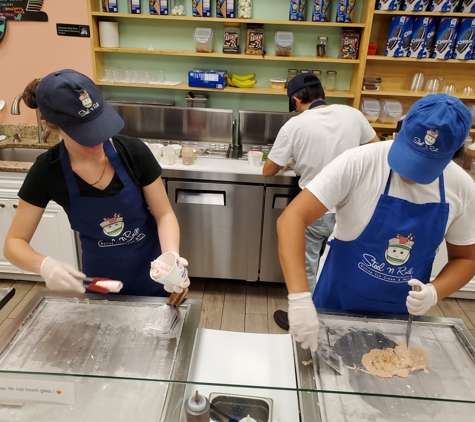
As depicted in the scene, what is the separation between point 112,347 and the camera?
1.11 meters

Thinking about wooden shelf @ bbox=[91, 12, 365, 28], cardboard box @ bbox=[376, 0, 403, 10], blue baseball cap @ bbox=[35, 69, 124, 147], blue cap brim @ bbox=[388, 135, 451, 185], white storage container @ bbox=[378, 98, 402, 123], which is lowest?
white storage container @ bbox=[378, 98, 402, 123]

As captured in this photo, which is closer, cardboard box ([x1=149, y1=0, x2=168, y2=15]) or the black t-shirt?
the black t-shirt

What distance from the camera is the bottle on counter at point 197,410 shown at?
0.84 meters

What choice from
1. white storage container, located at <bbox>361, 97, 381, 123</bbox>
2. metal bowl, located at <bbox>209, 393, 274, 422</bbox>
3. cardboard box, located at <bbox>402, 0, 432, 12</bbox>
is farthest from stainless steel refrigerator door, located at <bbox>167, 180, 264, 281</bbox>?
metal bowl, located at <bbox>209, 393, 274, 422</bbox>

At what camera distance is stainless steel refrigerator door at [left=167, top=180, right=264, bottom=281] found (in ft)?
9.04

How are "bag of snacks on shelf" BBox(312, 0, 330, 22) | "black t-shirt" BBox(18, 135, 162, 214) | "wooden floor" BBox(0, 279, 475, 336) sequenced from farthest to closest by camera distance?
"bag of snacks on shelf" BBox(312, 0, 330, 22) → "wooden floor" BBox(0, 279, 475, 336) → "black t-shirt" BBox(18, 135, 162, 214)

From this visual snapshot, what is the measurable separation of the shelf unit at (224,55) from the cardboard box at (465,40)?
0.73m

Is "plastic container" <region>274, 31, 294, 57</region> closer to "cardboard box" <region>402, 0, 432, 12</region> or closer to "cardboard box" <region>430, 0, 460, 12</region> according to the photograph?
"cardboard box" <region>402, 0, 432, 12</region>

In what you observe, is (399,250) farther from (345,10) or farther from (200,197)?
(345,10)

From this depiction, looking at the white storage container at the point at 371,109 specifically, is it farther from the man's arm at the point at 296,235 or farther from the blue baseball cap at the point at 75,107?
the blue baseball cap at the point at 75,107

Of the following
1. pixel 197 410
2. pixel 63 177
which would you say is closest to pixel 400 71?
pixel 63 177

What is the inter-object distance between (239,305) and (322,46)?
7.18 feet

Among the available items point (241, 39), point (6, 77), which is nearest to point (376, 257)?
point (241, 39)

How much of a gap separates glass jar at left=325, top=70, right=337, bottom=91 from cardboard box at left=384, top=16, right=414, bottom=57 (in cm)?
43
